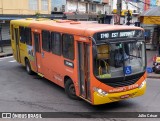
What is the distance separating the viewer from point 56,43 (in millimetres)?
11328

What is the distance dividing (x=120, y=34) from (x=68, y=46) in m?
2.12

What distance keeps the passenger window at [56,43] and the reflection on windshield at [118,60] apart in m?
2.74

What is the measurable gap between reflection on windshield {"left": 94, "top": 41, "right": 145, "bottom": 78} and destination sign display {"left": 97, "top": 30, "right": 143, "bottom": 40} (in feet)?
0.77

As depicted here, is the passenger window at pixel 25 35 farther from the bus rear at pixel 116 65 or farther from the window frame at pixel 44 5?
the window frame at pixel 44 5

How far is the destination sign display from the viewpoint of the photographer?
8719 millimetres

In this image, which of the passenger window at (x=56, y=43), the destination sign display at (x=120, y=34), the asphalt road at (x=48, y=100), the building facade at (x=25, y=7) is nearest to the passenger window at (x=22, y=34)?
the asphalt road at (x=48, y=100)

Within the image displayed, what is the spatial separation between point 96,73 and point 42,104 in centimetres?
258

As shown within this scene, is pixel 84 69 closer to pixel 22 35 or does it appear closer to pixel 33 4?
pixel 22 35

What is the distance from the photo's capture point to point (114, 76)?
886 centimetres

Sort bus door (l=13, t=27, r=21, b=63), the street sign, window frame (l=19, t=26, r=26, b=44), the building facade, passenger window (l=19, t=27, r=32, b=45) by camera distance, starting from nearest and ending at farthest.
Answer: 1. the street sign
2. passenger window (l=19, t=27, r=32, b=45)
3. window frame (l=19, t=26, r=26, b=44)
4. bus door (l=13, t=27, r=21, b=63)
5. the building facade

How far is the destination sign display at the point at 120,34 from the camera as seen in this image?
8.72 m

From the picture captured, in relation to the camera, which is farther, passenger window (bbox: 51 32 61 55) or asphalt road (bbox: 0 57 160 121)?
passenger window (bbox: 51 32 61 55)

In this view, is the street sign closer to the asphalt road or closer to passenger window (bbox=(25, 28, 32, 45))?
the asphalt road

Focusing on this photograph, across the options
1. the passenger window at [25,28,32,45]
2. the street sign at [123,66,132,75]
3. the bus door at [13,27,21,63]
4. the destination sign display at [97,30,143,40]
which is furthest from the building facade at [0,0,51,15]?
the street sign at [123,66,132,75]
